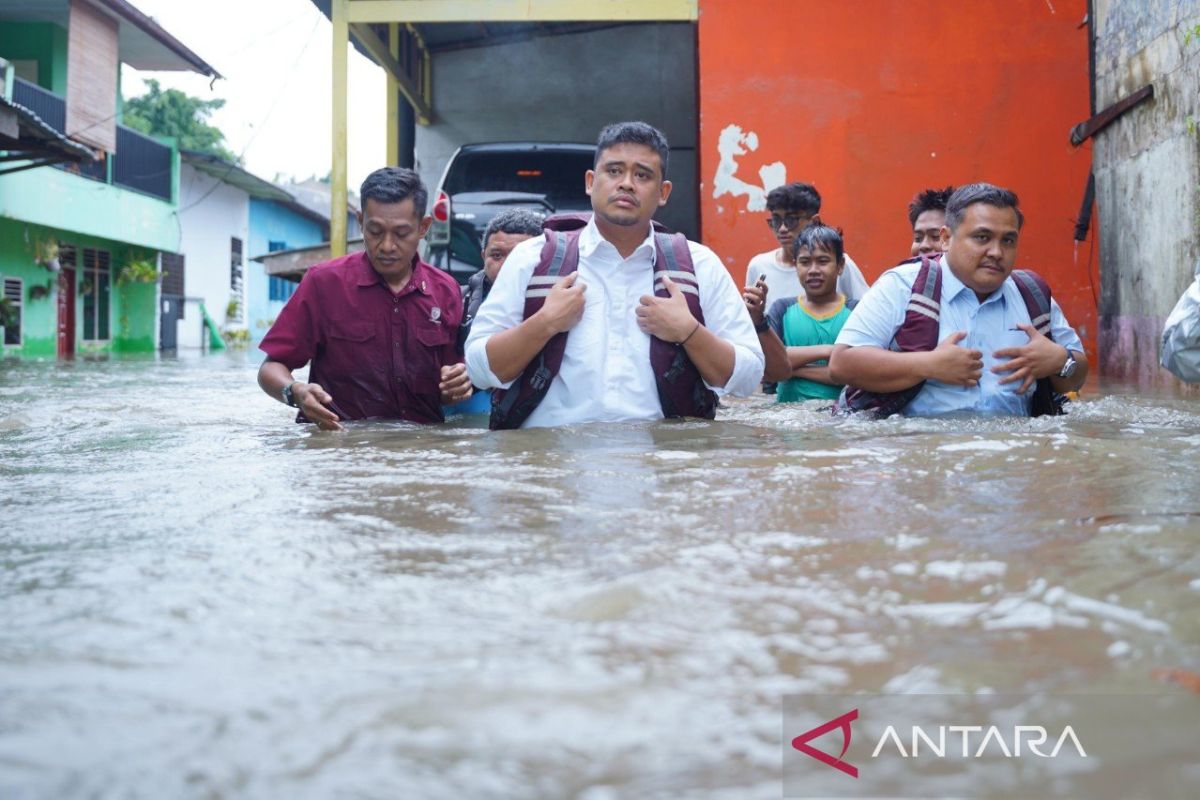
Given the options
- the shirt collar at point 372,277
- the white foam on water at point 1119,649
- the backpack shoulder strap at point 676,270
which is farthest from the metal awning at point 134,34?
the white foam on water at point 1119,649

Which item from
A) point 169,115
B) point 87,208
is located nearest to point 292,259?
point 87,208

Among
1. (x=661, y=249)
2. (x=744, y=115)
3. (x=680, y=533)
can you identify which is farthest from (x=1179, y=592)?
(x=744, y=115)

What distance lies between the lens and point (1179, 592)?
5.54 feet

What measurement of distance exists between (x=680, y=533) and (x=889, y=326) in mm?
2515

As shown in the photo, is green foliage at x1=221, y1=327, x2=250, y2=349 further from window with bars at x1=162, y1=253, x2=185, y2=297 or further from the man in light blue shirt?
the man in light blue shirt

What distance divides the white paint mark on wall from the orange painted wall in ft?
0.13

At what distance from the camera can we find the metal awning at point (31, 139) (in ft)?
42.4

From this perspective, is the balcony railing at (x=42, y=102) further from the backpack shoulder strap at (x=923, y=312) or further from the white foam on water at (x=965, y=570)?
the white foam on water at (x=965, y=570)

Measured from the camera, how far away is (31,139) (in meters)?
14.6

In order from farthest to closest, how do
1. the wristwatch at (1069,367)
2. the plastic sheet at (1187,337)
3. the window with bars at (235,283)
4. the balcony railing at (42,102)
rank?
the window with bars at (235,283) < the balcony railing at (42,102) < the wristwatch at (1069,367) < the plastic sheet at (1187,337)

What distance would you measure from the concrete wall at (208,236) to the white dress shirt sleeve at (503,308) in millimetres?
24699

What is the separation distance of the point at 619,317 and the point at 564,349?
0.24 m

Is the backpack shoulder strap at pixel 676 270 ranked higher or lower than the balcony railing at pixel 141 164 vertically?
lower

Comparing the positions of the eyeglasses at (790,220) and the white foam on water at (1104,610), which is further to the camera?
the eyeglasses at (790,220)
